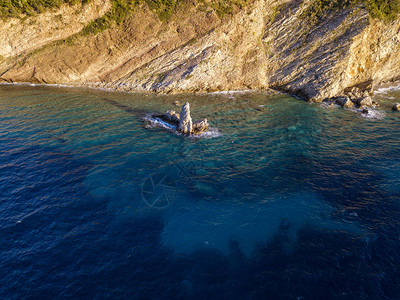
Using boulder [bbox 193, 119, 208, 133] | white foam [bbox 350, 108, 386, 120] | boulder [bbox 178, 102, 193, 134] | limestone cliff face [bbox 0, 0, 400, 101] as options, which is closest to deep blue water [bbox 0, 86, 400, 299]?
boulder [bbox 178, 102, 193, 134]

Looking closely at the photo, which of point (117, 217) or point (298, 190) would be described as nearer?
point (117, 217)

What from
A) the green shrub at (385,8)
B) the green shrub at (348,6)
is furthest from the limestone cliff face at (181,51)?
the green shrub at (385,8)

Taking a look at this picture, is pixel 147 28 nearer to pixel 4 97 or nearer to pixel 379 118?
pixel 4 97

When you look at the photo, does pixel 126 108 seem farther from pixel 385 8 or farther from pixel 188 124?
pixel 385 8

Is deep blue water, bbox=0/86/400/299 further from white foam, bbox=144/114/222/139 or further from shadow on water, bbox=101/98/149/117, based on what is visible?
shadow on water, bbox=101/98/149/117

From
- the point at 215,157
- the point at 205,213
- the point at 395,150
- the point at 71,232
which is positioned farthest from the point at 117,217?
the point at 395,150

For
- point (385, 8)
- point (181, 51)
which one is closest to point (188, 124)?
point (181, 51)

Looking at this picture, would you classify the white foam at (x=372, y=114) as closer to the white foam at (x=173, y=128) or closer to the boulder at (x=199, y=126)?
the white foam at (x=173, y=128)
